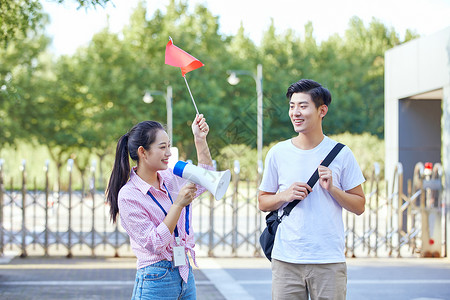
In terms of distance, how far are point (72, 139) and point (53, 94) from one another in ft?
8.91

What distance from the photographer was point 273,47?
157 ft

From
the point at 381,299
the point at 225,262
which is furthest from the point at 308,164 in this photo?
the point at 225,262

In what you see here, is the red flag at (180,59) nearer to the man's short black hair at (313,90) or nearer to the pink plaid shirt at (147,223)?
the man's short black hair at (313,90)

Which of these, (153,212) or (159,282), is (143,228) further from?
(159,282)

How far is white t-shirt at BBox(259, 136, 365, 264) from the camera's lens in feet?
11.7

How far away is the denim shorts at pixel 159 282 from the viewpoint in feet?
10.5

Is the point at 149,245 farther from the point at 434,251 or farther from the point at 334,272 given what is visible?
the point at 434,251

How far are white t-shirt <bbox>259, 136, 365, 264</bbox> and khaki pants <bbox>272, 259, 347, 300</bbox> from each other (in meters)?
0.05

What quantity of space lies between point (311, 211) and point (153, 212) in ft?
2.97

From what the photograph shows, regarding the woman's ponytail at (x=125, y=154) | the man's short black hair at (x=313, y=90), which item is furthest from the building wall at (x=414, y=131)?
the woman's ponytail at (x=125, y=154)

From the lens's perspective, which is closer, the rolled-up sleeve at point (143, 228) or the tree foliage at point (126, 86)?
the rolled-up sleeve at point (143, 228)

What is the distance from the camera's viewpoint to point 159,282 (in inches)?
126

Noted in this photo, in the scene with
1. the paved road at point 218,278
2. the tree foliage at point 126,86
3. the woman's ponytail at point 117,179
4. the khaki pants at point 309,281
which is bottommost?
the paved road at point 218,278

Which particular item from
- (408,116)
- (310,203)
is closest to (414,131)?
(408,116)
